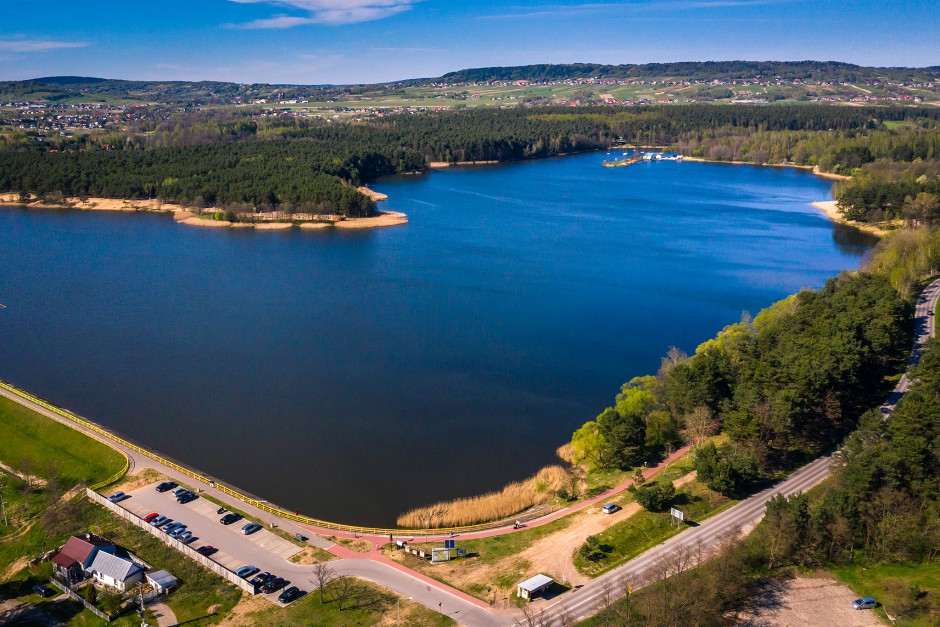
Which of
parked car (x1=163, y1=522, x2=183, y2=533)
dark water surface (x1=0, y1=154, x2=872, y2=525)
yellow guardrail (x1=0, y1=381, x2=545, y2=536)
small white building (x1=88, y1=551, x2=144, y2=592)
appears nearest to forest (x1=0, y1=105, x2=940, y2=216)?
dark water surface (x1=0, y1=154, x2=872, y2=525)

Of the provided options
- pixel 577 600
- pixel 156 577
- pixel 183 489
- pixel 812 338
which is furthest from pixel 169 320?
pixel 812 338

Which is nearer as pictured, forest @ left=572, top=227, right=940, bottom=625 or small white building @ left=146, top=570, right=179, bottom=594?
forest @ left=572, top=227, right=940, bottom=625

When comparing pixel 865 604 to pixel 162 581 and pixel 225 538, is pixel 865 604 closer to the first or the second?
pixel 225 538

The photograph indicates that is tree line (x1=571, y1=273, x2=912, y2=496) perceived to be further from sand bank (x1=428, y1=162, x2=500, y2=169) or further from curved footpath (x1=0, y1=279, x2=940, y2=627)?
sand bank (x1=428, y1=162, x2=500, y2=169)

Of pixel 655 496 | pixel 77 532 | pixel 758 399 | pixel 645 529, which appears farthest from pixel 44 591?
pixel 758 399

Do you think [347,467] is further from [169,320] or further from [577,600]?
[169,320]

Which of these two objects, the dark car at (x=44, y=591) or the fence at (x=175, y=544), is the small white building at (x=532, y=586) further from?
the dark car at (x=44, y=591)
